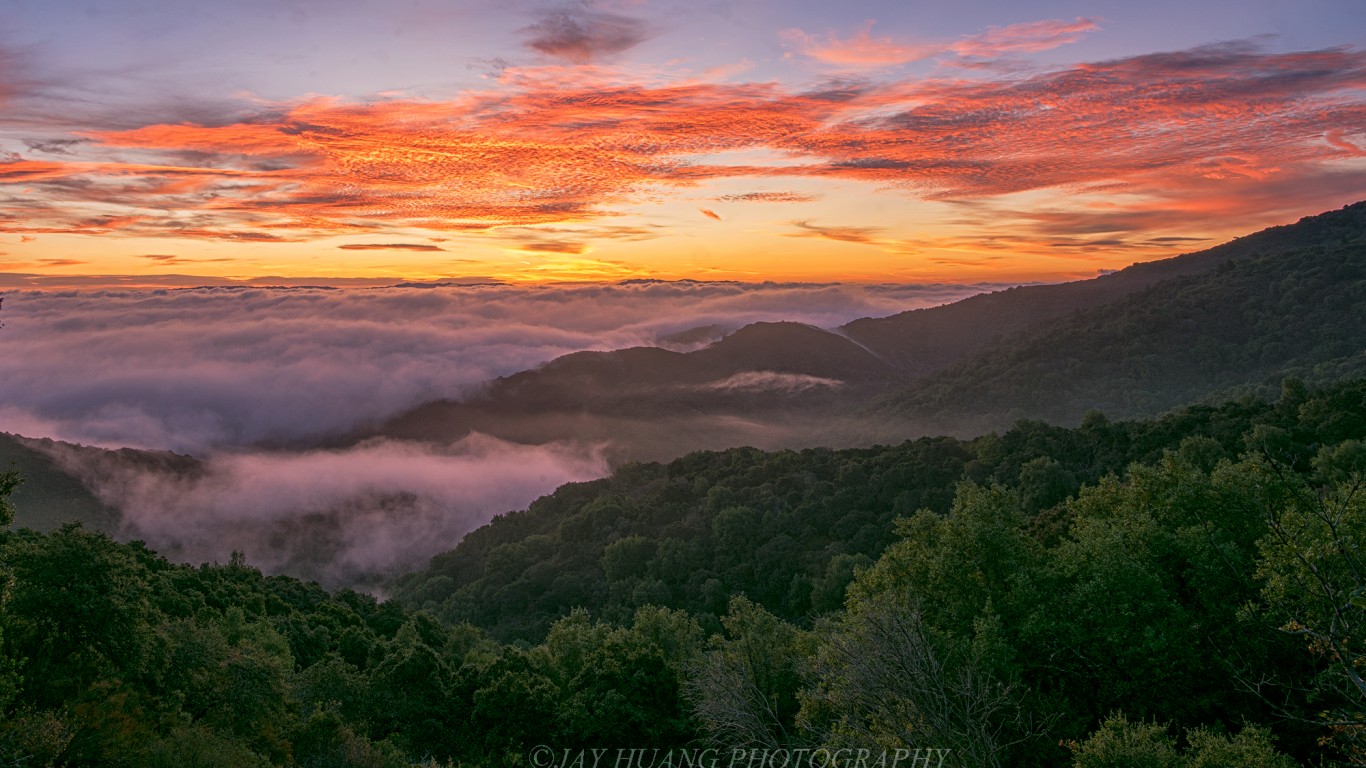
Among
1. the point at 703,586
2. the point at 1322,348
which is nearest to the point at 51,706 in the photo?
the point at 703,586

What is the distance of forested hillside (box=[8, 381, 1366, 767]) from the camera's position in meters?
18.0

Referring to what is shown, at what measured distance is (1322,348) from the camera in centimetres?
15000

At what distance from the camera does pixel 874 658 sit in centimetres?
1809

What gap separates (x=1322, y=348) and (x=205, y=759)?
602 ft

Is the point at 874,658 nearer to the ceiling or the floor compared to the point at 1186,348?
nearer to the ceiling

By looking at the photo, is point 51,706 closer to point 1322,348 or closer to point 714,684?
point 714,684

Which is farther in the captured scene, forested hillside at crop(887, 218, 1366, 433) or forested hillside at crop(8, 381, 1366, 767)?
forested hillside at crop(887, 218, 1366, 433)

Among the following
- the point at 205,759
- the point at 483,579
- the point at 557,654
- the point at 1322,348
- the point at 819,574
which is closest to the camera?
the point at 205,759

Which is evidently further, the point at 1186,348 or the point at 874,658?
the point at 1186,348

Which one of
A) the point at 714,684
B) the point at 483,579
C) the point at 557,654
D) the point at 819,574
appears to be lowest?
the point at 483,579

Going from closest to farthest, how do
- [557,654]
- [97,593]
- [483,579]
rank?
[97,593], [557,654], [483,579]

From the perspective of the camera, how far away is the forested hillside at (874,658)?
18.0 meters

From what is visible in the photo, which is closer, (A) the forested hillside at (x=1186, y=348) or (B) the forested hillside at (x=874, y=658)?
(B) the forested hillside at (x=874, y=658)

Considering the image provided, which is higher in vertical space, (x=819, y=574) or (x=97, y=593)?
(x=97, y=593)
